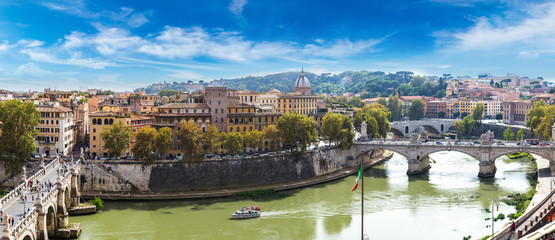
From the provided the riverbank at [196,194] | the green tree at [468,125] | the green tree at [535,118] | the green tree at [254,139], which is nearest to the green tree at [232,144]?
the green tree at [254,139]

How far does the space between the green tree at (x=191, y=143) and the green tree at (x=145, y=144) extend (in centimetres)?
211

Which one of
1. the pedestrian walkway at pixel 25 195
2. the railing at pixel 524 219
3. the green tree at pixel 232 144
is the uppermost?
the green tree at pixel 232 144

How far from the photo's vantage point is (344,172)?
48688 mm

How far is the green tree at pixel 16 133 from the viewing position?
127 ft

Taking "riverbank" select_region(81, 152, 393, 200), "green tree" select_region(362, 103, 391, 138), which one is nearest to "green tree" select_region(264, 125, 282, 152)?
"riverbank" select_region(81, 152, 393, 200)

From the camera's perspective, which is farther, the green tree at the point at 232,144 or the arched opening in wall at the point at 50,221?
the green tree at the point at 232,144

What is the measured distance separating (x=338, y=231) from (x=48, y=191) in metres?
16.9

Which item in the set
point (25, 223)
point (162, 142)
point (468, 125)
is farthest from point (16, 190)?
point (468, 125)

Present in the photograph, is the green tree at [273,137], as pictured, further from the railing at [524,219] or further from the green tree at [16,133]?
the railing at [524,219]

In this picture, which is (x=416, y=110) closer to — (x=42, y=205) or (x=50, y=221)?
(x=50, y=221)

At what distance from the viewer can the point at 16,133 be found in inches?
1555

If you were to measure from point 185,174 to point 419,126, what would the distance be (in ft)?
174

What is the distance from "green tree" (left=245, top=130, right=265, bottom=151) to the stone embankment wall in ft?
5.79

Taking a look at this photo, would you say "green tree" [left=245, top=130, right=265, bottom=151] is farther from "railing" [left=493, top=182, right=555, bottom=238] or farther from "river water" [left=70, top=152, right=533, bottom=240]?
"railing" [left=493, top=182, right=555, bottom=238]
